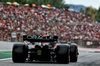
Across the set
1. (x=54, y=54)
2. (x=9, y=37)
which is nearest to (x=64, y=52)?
(x=54, y=54)

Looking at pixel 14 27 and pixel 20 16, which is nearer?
pixel 14 27

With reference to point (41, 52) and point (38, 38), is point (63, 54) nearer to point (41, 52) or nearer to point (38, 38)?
point (41, 52)

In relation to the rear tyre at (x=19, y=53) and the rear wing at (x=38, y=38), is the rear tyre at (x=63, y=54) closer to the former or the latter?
the rear wing at (x=38, y=38)

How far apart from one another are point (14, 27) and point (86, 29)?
16.5 metres

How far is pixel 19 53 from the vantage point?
37.2 ft

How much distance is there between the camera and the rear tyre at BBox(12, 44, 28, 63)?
11289mm

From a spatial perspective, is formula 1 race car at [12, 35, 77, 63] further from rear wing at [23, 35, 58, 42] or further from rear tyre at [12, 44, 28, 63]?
rear wing at [23, 35, 58, 42]

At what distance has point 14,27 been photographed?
42094 millimetres

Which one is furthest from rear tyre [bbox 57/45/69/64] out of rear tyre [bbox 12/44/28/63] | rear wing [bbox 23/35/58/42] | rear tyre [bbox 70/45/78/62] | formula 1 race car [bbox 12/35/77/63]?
rear tyre [bbox 70/45/78/62]

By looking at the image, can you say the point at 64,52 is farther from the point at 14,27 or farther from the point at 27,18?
the point at 27,18

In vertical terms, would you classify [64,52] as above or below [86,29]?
above

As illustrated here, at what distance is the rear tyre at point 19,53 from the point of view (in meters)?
11.3

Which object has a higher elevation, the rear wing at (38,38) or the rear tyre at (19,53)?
the rear wing at (38,38)

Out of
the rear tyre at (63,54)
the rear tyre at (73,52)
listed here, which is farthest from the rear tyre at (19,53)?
the rear tyre at (73,52)
